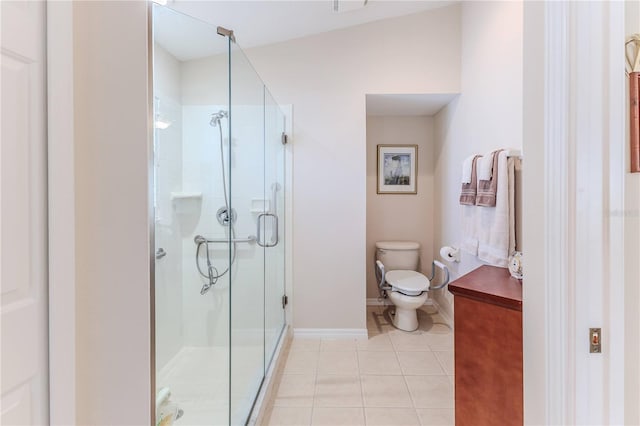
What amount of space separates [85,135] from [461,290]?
145 cm

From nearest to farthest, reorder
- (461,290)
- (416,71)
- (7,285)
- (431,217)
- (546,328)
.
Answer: (7,285) → (546,328) → (461,290) → (416,71) → (431,217)

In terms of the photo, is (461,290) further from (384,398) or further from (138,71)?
(138,71)

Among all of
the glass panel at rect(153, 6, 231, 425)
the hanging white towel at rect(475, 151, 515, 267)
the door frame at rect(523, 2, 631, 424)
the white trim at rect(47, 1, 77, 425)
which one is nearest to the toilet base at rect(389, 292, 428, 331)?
the hanging white towel at rect(475, 151, 515, 267)

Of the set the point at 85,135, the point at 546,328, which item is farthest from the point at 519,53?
the point at 85,135

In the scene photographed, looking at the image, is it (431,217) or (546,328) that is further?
(431,217)

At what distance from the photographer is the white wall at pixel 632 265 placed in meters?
0.68

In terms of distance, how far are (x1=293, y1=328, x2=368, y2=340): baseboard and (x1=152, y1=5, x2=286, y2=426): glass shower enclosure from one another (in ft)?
1.44

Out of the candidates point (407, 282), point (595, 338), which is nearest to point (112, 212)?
point (595, 338)

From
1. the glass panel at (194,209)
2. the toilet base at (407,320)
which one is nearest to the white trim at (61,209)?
the glass panel at (194,209)

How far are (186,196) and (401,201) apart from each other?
224 cm

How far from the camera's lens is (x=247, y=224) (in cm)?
200

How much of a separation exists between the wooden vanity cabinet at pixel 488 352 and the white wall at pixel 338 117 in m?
1.28

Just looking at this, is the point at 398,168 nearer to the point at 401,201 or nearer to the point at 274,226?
the point at 401,201

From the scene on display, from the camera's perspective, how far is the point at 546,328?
0.72m
